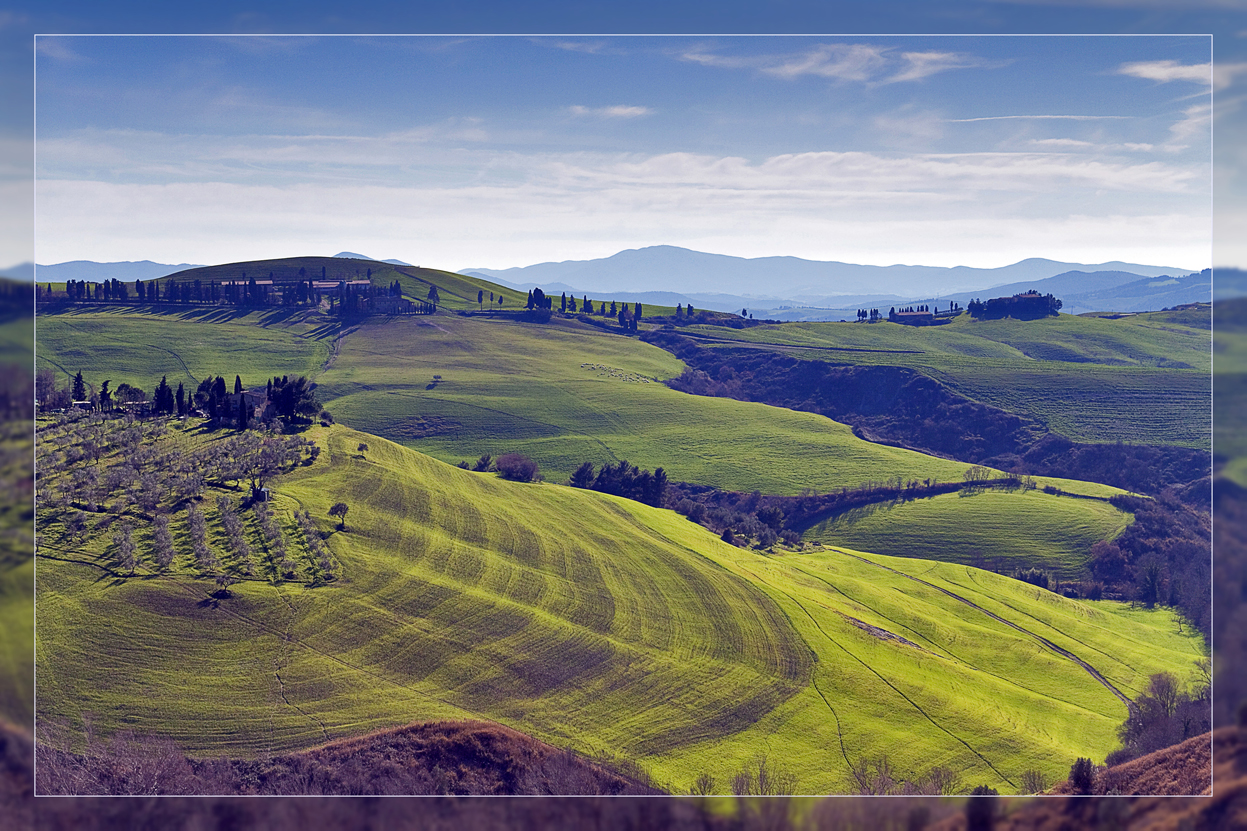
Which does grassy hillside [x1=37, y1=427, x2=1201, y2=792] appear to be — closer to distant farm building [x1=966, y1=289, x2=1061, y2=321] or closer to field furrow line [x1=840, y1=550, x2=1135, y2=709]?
field furrow line [x1=840, y1=550, x2=1135, y2=709]

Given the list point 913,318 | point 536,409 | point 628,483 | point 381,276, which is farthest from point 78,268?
point 913,318

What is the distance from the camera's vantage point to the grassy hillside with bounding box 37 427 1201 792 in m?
13.5

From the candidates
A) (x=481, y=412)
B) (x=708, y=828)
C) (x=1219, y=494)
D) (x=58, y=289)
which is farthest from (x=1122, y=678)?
(x=58, y=289)

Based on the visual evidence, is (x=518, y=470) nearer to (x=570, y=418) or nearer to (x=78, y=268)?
(x=78, y=268)

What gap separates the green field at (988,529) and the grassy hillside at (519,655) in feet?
58.5

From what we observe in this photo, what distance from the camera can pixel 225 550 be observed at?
Result: 16016mm

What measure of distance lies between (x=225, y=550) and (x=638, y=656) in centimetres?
935

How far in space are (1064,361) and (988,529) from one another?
48.0 m

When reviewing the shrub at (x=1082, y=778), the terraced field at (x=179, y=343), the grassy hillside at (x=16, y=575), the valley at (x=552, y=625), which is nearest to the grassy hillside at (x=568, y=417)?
the terraced field at (x=179, y=343)

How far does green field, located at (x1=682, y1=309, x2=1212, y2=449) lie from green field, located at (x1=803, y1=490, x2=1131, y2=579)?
1093cm

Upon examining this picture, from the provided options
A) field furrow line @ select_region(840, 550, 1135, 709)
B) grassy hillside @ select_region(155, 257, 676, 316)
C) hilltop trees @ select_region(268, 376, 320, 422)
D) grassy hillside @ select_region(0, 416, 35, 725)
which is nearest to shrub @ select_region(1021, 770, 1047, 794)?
field furrow line @ select_region(840, 550, 1135, 709)

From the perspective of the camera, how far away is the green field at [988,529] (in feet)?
140

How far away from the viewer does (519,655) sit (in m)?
16.5

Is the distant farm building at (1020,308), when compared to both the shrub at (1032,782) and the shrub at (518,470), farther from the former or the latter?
the shrub at (1032,782)
